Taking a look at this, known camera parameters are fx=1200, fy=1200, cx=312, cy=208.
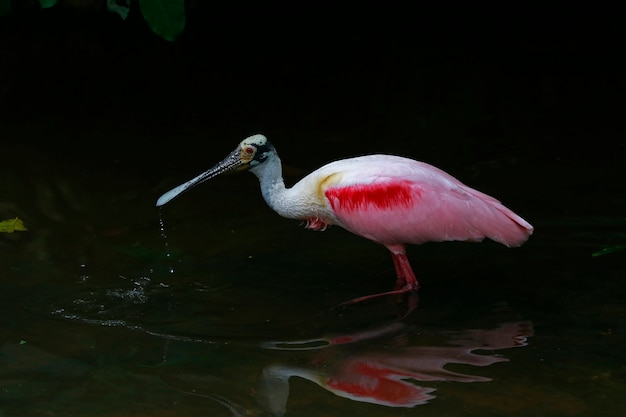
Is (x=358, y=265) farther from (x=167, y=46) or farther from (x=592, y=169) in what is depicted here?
(x=167, y=46)

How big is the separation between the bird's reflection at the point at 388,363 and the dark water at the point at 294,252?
0.05ft

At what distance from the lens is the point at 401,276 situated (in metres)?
6.86

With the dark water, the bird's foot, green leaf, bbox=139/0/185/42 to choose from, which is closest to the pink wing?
the bird's foot

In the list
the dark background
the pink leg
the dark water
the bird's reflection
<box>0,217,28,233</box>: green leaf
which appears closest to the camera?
the bird's reflection

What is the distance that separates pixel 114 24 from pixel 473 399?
28.9ft

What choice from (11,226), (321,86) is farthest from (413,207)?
(321,86)

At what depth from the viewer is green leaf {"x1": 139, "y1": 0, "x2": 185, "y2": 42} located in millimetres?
7250

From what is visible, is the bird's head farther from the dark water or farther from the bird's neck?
the dark water

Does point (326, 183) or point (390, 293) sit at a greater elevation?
point (326, 183)

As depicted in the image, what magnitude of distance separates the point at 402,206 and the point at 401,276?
1.48 ft

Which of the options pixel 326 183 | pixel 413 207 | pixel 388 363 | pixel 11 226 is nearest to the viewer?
pixel 388 363

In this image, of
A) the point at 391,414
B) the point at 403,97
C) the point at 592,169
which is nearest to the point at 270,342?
the point at 391,414

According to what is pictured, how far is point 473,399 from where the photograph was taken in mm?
5375

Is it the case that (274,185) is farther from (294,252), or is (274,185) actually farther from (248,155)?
(294,252)
